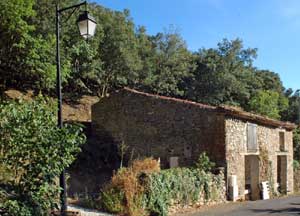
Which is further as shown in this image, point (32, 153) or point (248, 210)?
point (248, 210)

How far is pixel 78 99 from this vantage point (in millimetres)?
33312

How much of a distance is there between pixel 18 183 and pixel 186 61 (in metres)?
32.3

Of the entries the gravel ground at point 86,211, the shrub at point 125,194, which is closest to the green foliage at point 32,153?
the gravel ground at point 86,211

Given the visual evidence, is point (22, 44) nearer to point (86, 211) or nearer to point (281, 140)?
point (86, 211)

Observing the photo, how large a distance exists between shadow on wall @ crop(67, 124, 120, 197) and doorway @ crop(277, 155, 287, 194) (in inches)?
407

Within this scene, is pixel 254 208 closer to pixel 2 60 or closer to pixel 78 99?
pixel 2 60

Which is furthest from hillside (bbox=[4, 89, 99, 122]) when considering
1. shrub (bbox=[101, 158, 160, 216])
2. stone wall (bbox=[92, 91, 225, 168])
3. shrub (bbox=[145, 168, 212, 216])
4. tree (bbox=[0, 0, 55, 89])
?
shrub (bbox=[101, 158, 160, 216])

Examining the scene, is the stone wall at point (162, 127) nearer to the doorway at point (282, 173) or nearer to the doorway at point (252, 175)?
the doorway at point (252, 175)

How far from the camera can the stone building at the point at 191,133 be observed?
67.7 ft

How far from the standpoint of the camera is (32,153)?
7.99 m

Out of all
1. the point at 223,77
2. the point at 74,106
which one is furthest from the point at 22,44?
the point at 223,77

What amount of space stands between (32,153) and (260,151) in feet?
59.0

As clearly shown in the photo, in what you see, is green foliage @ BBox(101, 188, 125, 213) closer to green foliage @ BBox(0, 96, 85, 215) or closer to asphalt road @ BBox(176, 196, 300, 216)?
asphalt road @ BBox(176, 196, 300, 216)

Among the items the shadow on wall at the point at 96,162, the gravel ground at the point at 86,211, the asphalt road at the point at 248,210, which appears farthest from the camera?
the shadow on wall at the point at 96,162
